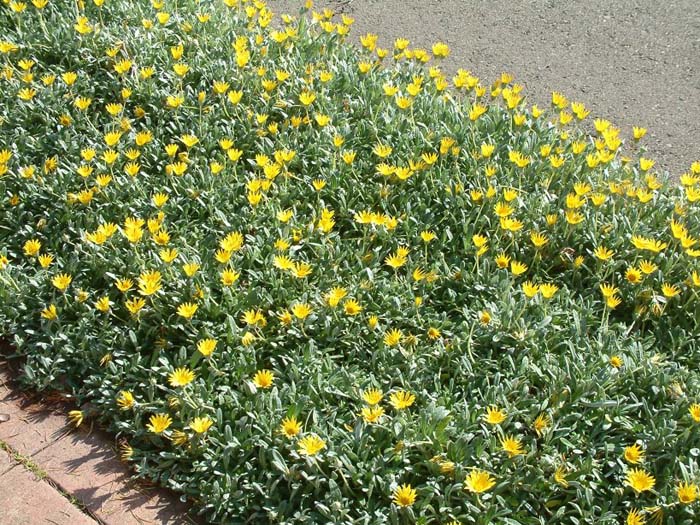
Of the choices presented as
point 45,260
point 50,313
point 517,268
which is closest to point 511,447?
point 517,268

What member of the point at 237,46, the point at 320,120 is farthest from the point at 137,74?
the point at 320,120

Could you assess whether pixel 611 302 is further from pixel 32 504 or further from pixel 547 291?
pixel 32 504

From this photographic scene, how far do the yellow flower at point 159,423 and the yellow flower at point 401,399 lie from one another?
77 centimetres

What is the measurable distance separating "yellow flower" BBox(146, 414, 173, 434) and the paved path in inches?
8.5

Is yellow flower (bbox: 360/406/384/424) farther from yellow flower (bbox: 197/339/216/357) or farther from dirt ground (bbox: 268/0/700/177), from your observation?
dirt ground (bbox: 268/0/700/177)

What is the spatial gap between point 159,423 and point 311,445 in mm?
555

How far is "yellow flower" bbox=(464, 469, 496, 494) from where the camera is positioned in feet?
8.18

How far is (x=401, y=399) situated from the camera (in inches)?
109

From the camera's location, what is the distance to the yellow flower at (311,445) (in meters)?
2.59

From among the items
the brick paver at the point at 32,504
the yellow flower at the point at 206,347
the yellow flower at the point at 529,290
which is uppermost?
the yellow flower at the point at 529,290

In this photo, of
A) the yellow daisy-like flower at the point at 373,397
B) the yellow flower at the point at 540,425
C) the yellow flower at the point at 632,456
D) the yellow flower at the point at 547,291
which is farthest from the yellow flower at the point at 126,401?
the yellow flower at the point at 632,456

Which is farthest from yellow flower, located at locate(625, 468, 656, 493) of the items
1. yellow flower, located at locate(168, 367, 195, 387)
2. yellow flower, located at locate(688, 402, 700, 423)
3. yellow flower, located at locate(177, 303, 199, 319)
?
yellow flower, located at locate(177, 303, 199, 319)

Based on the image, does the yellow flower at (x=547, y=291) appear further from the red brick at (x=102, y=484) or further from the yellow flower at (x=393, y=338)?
the red brick at (x=102, y=484)

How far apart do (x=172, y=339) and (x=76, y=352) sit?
366 mm
